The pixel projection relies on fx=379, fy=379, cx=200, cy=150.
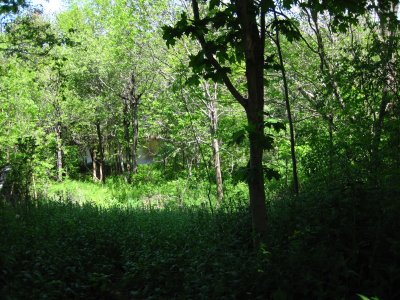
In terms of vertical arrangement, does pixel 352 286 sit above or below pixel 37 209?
below

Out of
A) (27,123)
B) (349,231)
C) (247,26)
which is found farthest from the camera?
(27,123)

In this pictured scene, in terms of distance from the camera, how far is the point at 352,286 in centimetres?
343

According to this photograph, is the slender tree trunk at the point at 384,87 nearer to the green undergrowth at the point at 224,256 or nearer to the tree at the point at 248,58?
the green undergrowth at the point at 224,256

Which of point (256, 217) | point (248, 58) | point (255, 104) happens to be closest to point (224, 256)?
point (256, 217)

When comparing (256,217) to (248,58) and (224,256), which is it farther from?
(248,58)

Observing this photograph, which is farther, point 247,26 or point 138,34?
point 138,34

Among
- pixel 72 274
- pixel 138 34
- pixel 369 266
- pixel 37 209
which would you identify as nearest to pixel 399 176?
pixel 369 266

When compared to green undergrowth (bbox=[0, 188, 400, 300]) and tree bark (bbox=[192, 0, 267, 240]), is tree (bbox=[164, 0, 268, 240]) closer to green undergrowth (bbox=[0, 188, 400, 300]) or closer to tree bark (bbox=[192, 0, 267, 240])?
tree bark (bbox=[192, 0, 267, 240])

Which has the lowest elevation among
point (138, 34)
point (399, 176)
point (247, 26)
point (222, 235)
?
point (222, 235)

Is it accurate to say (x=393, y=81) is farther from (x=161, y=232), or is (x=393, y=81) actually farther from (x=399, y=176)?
(x=161, y=232)

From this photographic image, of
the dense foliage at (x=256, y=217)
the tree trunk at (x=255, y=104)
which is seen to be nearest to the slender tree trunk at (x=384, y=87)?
the dense foliage at (x=256, y=217)

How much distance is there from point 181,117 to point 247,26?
14.8 metres

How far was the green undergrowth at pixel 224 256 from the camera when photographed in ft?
11.5

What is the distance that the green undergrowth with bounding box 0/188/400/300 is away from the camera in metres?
3.51
